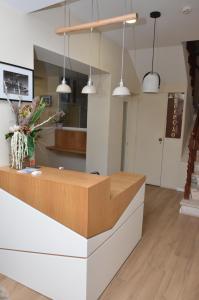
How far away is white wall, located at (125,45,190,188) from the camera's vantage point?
4.49 metres

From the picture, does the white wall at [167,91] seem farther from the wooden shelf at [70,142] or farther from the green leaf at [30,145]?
the green leaf at [30,145]

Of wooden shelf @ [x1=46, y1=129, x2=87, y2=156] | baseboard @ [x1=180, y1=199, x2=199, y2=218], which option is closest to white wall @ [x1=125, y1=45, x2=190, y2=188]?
wooden shelf @ [x1=46, y1=129, x2=87, y2=156]

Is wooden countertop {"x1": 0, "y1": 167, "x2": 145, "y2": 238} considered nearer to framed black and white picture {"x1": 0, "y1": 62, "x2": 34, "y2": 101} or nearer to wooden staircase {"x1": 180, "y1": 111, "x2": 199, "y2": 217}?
framed black and white picture {"x1": 0, "y1": 62, "x2": 34, "y2": 101}

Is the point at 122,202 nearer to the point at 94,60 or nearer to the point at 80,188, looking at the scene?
the point at 80,188

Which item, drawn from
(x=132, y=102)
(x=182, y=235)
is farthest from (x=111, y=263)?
(x=132, y=102)

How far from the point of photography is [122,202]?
7.66 feet

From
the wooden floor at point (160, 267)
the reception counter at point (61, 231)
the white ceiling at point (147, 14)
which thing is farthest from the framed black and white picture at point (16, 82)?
the wooden floor at point (160, 267)

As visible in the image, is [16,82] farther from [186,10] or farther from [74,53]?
[186,10]

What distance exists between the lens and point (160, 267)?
8.29 ft

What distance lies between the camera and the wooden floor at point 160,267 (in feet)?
6.99

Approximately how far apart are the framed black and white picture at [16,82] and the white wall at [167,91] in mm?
2817

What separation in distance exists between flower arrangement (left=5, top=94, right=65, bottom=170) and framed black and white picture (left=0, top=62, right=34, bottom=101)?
0.10m

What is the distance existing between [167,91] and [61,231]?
160 inches

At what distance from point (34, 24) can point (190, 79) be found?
142 inches
